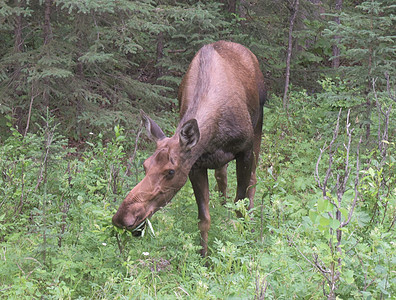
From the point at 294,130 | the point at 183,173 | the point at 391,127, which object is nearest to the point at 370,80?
the point at 391,127

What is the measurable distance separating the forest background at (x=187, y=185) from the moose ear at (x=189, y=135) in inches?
38.7

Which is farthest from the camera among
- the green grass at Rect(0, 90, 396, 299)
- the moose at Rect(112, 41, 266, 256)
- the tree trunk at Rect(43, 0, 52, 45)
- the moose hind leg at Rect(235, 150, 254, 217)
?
the tree trunk at Rect(43, 0, 52, 45)

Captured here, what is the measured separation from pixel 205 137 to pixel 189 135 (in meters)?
0.54

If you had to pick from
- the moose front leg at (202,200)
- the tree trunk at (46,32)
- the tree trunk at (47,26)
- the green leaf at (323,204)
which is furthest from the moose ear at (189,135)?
the tree trunk at (47,26)

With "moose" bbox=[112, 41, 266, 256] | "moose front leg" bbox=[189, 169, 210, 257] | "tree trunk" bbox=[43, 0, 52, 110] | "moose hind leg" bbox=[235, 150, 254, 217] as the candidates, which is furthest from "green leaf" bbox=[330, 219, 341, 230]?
"tree trunk" bbox=[43, 0, 52, 110]

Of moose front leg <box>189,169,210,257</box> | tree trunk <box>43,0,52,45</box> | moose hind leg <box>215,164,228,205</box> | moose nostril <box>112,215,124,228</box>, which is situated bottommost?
moose hind leg <box>215,164,228,205</box>

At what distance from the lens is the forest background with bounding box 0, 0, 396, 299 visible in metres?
4.32

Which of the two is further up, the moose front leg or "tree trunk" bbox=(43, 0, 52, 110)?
"tree trunk" bbox=(43, 0, 52, 110)

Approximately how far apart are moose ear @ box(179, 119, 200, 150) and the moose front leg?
74cm

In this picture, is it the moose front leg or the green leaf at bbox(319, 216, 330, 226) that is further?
the moose front leg

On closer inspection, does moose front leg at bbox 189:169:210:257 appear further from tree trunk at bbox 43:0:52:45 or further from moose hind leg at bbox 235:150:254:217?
tree trunk at bbox 43:0:52:45

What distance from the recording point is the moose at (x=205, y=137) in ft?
16.8

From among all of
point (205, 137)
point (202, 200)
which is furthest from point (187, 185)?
point (205, 137)

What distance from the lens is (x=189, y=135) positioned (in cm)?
549
